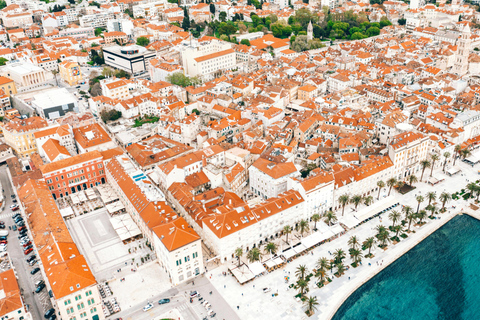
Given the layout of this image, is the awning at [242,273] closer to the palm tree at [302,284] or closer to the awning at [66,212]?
the palm tree at [302,284]

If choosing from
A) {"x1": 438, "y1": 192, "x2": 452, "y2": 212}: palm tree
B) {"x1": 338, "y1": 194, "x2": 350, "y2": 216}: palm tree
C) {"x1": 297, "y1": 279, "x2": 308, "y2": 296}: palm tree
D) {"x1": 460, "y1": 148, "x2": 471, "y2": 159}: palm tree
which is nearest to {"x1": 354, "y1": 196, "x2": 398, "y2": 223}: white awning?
{"x1": 338, "y1": 194, "x2": 350, "y2": 216}: palm tree

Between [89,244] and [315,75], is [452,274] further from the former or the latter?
[315,75]

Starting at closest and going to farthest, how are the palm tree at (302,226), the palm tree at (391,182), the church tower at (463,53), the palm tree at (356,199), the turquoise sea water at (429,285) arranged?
the turquoise sea water at (429,285) → the palm tree at (302,226) → the palm tree at (356,199) → the palm tree at (391,182) → the church tower at (463,53)

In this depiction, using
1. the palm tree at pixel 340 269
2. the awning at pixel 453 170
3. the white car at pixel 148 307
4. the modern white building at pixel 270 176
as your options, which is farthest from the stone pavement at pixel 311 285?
the awning at pixel 453 170

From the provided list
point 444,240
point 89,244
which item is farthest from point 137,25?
point 444,240

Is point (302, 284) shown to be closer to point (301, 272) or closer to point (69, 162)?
point (301, 272)

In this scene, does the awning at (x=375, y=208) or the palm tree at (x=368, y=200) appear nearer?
the awning at (x=375, y=208)

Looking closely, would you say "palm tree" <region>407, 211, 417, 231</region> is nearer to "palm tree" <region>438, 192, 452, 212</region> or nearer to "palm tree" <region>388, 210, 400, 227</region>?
"palm tree" <region>388, 210, 400, 227</region>
